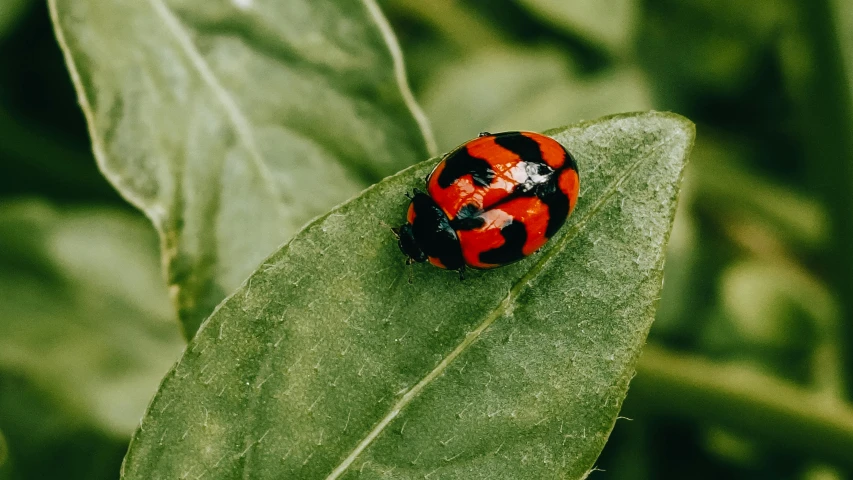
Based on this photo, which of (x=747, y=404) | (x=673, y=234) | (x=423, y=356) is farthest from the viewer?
(x=673, y=234)

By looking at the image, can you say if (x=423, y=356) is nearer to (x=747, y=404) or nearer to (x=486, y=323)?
(x=486, y=323)

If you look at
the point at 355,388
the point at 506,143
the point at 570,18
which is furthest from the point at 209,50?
the point at 570,18

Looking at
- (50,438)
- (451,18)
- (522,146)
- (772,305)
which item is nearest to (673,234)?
(772,305)

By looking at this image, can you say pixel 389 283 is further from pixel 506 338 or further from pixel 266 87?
pixel 266 87

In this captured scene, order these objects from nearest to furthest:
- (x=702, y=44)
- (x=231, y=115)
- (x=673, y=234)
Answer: (x=231, y=115) < (x=673, y=234) < (x=702, y=44)

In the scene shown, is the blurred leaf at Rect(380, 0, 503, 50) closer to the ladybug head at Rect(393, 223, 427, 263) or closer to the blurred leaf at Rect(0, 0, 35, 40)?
the blurred leaf at Rect(0, 0, 35, 40)

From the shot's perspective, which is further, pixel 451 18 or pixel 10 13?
pixel 451 18

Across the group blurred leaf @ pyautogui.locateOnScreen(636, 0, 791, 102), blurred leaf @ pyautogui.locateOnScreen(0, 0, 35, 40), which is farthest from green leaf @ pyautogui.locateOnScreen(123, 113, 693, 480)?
blurred leaf @ pyautogui.locateOnScreen(636, 0, 791, 102)
